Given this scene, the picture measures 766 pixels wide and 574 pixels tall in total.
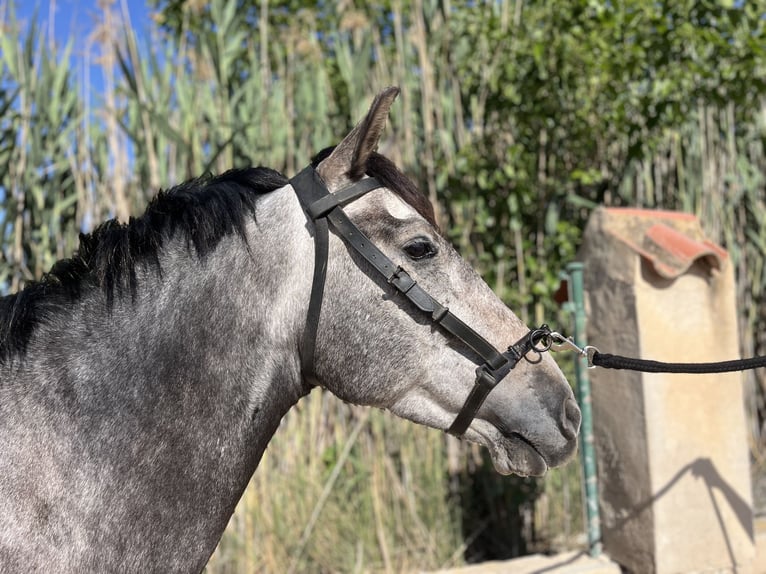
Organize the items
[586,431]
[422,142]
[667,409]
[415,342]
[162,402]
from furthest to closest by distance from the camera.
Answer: [422,142] < [586,431] < [667,409] < [415,342] < [162,402]

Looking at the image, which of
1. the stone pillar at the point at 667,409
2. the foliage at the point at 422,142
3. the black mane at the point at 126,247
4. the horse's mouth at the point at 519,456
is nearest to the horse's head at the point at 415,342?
the horse's mouth at the point at 519,456

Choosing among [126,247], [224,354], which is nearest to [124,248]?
[126,247]

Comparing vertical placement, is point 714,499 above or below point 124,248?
below

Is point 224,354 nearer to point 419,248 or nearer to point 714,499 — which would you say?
point 419,248

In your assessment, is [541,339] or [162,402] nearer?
[162,402]

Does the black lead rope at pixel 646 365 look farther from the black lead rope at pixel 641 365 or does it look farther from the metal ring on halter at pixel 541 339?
the metal ring on halter at pixel 541 339

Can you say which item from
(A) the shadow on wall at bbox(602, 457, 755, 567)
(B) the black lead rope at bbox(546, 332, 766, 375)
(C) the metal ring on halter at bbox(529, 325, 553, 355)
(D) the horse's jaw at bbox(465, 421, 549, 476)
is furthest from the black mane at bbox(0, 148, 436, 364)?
(A) the shadow on wall at bbox(602, 457, 755, 567)

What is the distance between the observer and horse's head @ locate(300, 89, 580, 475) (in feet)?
4.75

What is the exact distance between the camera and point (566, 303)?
131 inches

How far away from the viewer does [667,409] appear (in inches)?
120

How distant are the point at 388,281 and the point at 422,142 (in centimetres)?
307

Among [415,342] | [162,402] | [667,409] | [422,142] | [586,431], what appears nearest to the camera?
[162,402]

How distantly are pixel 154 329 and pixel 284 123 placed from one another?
9.54 ft

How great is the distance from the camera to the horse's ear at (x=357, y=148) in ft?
4.66
